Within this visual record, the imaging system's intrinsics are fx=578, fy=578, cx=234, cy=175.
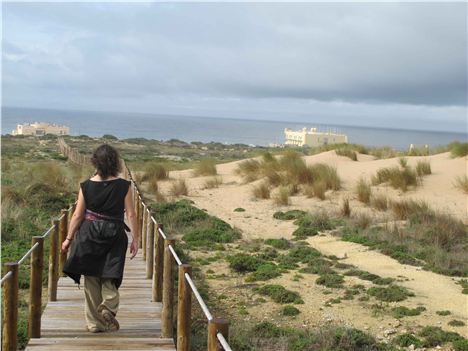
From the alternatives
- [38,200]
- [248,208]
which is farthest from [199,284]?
[248,208]

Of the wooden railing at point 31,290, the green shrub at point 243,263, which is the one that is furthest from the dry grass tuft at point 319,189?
the wooden railing at point 31,290

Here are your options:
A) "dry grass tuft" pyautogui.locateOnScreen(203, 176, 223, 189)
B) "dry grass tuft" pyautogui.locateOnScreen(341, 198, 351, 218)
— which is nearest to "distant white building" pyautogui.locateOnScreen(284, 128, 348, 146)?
"dry grass tuft" pyautogui.locateOnScreen(203, 176, 223, 189)

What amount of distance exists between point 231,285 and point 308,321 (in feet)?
6.56

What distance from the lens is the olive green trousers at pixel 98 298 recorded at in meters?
5.53

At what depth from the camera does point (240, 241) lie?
1343cm

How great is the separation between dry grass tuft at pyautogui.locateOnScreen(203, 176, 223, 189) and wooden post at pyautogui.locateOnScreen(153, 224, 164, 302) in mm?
16091

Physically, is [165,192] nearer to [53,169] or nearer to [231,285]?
[53,169]

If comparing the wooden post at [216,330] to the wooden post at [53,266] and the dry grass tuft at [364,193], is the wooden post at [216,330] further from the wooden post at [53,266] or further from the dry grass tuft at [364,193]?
the dry grass tuft at [364,193]

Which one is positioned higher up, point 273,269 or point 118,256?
point 118,256

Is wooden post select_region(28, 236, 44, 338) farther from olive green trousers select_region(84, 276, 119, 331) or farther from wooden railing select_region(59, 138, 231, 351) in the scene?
wooden railing select_region(59, 138, 231, 351)

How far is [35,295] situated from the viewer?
5.66 metres

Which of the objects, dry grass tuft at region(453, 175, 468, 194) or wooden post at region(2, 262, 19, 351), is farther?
dry grass tuft at region(453, 175, 468, 194)

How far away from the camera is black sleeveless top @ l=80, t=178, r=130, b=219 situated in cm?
534

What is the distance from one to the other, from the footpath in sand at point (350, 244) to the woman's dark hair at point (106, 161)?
13.1 ft
